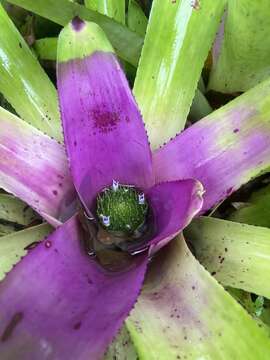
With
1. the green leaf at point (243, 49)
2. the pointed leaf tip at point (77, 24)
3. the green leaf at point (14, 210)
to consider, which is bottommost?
the green leaf at point (14, 210)

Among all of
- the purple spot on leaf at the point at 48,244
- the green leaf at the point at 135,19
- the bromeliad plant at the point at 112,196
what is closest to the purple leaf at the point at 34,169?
the bromeliad plant at the point at 112,196

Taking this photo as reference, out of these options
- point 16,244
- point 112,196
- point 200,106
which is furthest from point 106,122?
point 200,106

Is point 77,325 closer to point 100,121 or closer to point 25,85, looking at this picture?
point 100,121

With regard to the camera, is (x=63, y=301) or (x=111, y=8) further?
(x=111, y=8)

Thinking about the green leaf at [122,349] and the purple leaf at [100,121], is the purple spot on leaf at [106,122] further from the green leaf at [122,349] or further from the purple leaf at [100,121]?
the green leaf at [122,349]

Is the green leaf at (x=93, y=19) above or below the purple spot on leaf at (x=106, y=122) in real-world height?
above

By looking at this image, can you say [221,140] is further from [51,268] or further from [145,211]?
[51,268]

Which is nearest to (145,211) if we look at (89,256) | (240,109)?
(89,256)
